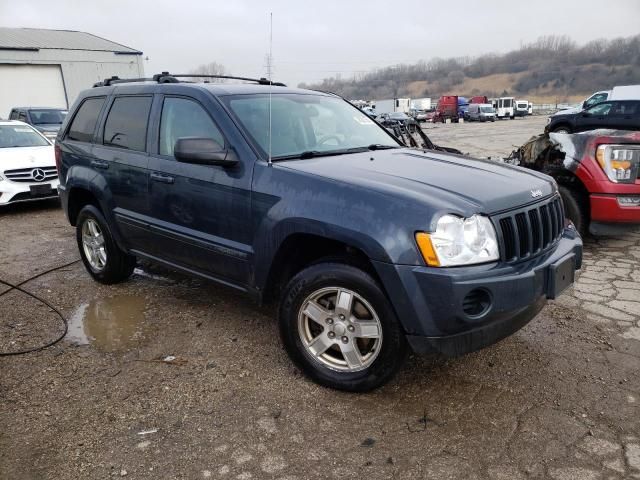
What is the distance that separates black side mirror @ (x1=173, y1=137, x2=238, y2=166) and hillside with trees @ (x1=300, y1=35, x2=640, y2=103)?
88.9 meters

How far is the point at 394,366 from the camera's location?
9.19 feet

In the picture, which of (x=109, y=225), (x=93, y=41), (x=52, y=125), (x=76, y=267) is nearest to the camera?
(x=109, y=225)

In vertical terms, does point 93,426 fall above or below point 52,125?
below

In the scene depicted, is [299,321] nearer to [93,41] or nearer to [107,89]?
[107,89]

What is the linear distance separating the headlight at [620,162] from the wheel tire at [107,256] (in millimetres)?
4695

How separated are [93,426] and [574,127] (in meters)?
16.8

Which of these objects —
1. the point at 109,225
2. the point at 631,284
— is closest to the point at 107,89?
the point at 109,225

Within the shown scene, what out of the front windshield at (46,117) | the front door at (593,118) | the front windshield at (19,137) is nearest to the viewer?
the front windshield at (19,137)

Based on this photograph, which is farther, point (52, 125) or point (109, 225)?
point (52, 125)

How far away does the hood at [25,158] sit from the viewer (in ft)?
26.7

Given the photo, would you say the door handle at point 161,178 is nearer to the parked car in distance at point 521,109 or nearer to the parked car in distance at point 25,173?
the parked car in distance at point 25,173

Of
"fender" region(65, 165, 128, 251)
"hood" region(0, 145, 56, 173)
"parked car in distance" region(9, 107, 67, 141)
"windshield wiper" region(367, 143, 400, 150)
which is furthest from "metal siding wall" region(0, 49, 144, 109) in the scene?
"windshield wiper" region(367, 143, 400, 150)

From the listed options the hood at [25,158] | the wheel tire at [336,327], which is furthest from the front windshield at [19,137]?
the wheel tire at [336,327]

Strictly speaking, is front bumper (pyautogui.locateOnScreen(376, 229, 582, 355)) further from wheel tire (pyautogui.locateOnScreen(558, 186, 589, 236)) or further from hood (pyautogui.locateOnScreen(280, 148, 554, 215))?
wheel tire (pyautogui.locateOnScreen(558, 186, 589, 236))
